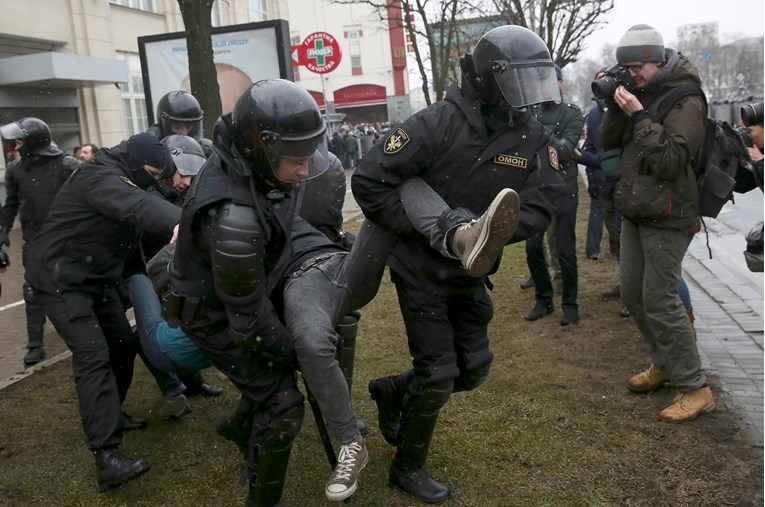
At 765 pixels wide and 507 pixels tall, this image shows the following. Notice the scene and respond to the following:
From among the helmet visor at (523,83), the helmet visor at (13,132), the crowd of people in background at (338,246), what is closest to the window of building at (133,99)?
the helmet visor at (13,132)

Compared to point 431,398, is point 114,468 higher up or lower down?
lower down

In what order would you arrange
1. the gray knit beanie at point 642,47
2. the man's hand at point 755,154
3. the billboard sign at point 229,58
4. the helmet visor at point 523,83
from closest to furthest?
the helmet visor at point 523,83 < the man's hand at point 755,154 < the gray knit beanie at point 642,47 < the billboard sign at point 229,58

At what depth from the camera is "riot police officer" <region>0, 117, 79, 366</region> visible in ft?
21.7

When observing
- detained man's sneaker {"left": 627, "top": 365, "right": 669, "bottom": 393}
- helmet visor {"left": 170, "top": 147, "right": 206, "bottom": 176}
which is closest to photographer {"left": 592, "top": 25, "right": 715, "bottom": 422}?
detained man's sneaker {"left": 627, "top": 365, "right": 669, "bottom": 393}

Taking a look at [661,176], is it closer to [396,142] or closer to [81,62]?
[396,142]

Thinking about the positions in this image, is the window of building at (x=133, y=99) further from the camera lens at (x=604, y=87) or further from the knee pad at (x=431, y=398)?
the knee pad at (x=431, y=398)

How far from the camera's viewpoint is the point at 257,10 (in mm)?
27969

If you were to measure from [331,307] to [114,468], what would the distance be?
60.2 inches

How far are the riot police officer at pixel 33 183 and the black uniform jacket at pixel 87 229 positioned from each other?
2.55 meters

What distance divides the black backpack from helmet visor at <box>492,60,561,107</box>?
1.34 meters

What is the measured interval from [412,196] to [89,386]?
2.07 meters

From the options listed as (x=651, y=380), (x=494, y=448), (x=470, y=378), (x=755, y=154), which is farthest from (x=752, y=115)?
(x=494, y=448)

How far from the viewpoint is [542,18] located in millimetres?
16266

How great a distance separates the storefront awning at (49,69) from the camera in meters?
16.2
